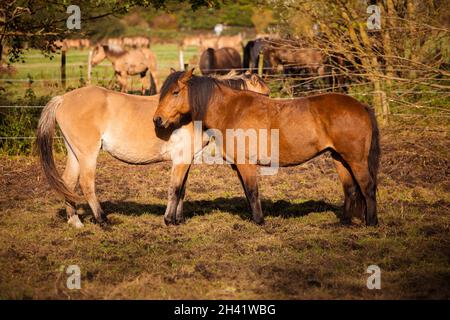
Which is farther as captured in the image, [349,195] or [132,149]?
[132,149]

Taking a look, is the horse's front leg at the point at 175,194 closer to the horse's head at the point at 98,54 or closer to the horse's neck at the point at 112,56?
the horse's neck at the point at 112,56

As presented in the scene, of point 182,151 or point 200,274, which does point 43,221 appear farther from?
point 200,274

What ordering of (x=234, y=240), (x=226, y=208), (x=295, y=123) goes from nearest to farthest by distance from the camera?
(x=234, y=240), (x=295, y=123), (x=226, y=208)

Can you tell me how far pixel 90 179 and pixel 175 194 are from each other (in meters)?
0.98

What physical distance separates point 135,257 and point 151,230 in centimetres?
98

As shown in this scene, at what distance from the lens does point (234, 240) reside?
5.91m

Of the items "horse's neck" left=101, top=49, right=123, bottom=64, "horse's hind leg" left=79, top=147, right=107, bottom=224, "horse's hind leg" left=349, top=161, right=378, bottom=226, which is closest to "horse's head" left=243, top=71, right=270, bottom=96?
"horse's hind leg" left=349, top=161, right=378, bottom=226

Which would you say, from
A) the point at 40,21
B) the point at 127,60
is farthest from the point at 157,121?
the point at 127,60

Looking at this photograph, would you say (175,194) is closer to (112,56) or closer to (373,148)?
(373,148)

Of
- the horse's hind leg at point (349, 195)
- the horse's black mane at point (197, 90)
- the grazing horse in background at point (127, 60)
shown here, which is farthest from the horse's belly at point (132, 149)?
the grazing horse in background at point (127, 60)

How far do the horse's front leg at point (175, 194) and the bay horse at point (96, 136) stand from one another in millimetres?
12

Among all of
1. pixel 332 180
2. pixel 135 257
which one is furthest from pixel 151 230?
pixel 332 180

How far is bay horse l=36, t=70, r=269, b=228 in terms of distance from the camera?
21.0 ft

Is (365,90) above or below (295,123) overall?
above
